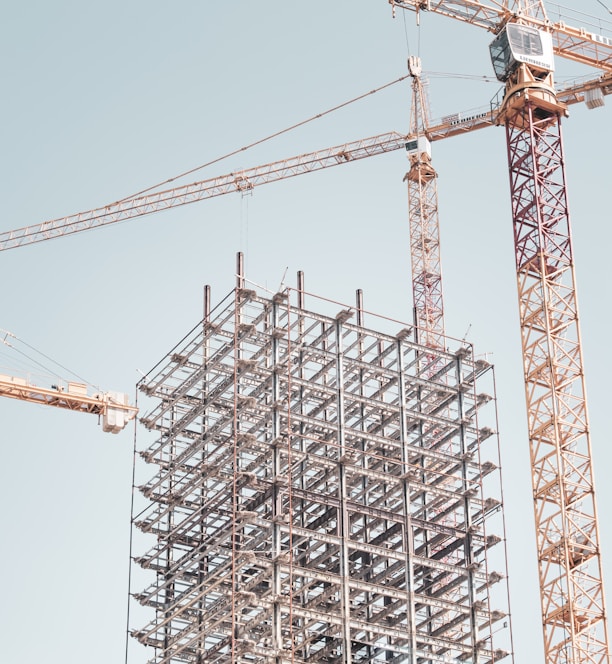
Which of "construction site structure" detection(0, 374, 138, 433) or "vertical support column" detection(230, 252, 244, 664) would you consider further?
"construction site structure" detection(0, 374, 138, 433)

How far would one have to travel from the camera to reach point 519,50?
445ft

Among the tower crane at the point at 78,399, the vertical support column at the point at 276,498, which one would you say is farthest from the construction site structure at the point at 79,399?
the vertical support column at the point at 276,498

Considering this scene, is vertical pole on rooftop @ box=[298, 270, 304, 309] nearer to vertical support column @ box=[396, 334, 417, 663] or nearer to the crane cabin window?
vertical support column @ box=[396, 334, 417, 663]

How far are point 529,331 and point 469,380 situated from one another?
1097 cm

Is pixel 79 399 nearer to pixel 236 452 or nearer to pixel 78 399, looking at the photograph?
pixel 78 399

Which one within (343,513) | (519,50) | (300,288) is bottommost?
(343,513)

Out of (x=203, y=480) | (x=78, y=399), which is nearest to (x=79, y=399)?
(x=78, y=399)

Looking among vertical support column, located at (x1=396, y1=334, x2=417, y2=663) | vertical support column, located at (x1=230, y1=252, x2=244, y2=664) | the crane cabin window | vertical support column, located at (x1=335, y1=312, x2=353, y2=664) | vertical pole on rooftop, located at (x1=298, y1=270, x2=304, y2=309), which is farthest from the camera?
the crane cabin window

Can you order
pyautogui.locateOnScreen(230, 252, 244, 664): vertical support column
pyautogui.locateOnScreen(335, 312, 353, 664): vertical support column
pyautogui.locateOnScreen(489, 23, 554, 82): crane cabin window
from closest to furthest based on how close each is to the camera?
1. pyautogui.locateOnScreen(230, 252, 244, 664): vertical support column
2. pyautogui.locateOnScreen(335, 312, 353, 664): vertical support column
3. pyautogui.locateOnScreen(489, 23, 554, 82): crane cabin window

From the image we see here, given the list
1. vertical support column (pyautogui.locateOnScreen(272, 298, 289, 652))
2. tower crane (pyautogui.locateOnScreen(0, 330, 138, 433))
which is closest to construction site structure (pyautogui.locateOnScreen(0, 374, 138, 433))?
tower crane (pyautogui.locateOnScreen(0, 330, 138, 433))

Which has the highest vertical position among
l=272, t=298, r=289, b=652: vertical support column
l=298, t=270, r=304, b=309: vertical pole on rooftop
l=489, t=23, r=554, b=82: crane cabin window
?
l=489, t=23, r=554, b=82: crane cabin window

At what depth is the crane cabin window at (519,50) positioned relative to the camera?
13550 cm

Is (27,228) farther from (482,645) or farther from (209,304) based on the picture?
(482,645)

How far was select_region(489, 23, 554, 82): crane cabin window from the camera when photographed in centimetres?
13550
